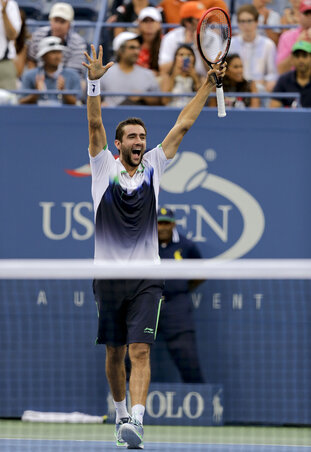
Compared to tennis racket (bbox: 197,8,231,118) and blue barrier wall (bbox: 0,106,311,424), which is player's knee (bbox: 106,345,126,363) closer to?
tennis racket (bbox: 197,8,231,118)

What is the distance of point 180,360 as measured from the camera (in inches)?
377

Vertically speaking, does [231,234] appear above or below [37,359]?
above

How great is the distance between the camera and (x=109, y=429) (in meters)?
9.02

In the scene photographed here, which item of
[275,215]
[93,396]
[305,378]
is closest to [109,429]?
[93,396]

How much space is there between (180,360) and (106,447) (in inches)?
89.0

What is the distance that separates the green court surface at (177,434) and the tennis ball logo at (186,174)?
7.13 feet

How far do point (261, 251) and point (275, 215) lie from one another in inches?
14.0

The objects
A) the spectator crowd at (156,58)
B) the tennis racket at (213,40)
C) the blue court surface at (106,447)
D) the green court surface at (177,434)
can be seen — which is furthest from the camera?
the spectator crowd at (156,58)

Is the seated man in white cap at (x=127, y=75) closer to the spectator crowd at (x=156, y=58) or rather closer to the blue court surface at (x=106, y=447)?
the spectator crowd at (x=156, y=58)

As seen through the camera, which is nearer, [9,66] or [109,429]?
[109,429]

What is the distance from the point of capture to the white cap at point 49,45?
10.5 metres

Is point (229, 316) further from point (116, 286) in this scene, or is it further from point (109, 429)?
point (116, 286)

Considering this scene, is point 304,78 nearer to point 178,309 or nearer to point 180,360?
point 178,309

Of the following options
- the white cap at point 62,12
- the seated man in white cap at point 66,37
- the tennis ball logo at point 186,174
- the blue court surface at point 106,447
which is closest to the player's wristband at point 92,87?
the blue court surface at point 106,447
